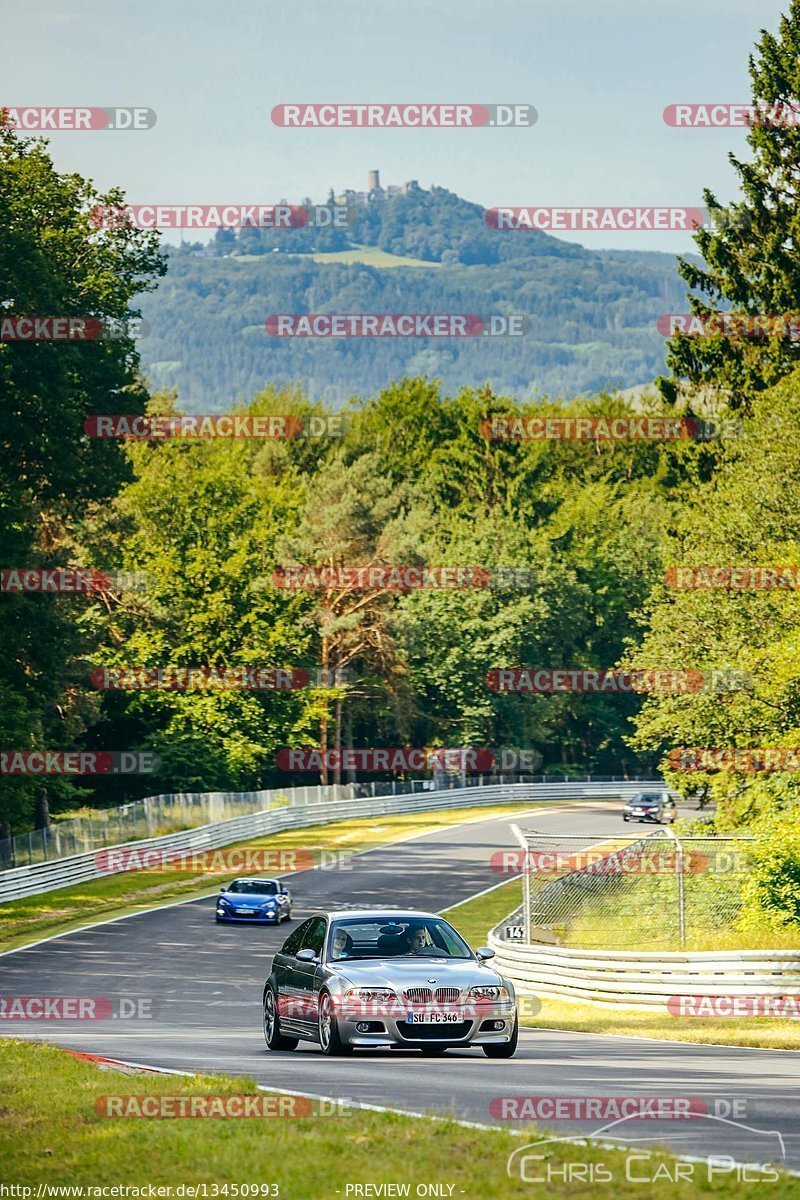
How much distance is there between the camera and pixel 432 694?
301ft

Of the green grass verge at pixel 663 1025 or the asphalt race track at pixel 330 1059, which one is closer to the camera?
the asphalt race track at pixel 330 1059

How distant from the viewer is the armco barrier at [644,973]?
73.7 feet

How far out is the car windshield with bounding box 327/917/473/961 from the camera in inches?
652

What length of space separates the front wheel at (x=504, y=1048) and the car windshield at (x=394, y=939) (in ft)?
3.00

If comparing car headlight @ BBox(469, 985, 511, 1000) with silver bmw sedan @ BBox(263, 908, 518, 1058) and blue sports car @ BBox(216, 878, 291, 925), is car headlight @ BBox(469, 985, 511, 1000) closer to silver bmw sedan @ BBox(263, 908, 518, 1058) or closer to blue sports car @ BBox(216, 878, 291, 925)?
silver bmw sedan @ BBox(263, 908, 518, 1058)

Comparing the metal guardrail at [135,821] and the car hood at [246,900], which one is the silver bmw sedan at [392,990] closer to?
the car hood at [246,900]

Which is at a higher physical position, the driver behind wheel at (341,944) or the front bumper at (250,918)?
the driver behind wheel at (341,944)

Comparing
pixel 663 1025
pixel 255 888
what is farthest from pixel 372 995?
pixel 255 888

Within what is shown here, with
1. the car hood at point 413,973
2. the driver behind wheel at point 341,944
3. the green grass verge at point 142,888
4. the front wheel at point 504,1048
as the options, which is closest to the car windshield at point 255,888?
the green grass verge at point 142,888

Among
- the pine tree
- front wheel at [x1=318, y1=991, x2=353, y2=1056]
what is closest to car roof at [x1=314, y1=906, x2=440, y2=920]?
front wheel at [x1=318, y1=991, x2=353, y2=1056]

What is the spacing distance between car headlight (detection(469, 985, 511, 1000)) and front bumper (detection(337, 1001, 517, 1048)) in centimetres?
7

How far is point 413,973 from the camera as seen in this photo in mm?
15719

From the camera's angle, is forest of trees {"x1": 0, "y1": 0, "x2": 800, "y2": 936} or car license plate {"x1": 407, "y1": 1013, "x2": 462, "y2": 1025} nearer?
car license plate {"x1": 407, "y1": 1013, "x2": 462, "y2": 1025}

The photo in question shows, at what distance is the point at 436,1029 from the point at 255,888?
27.2m
